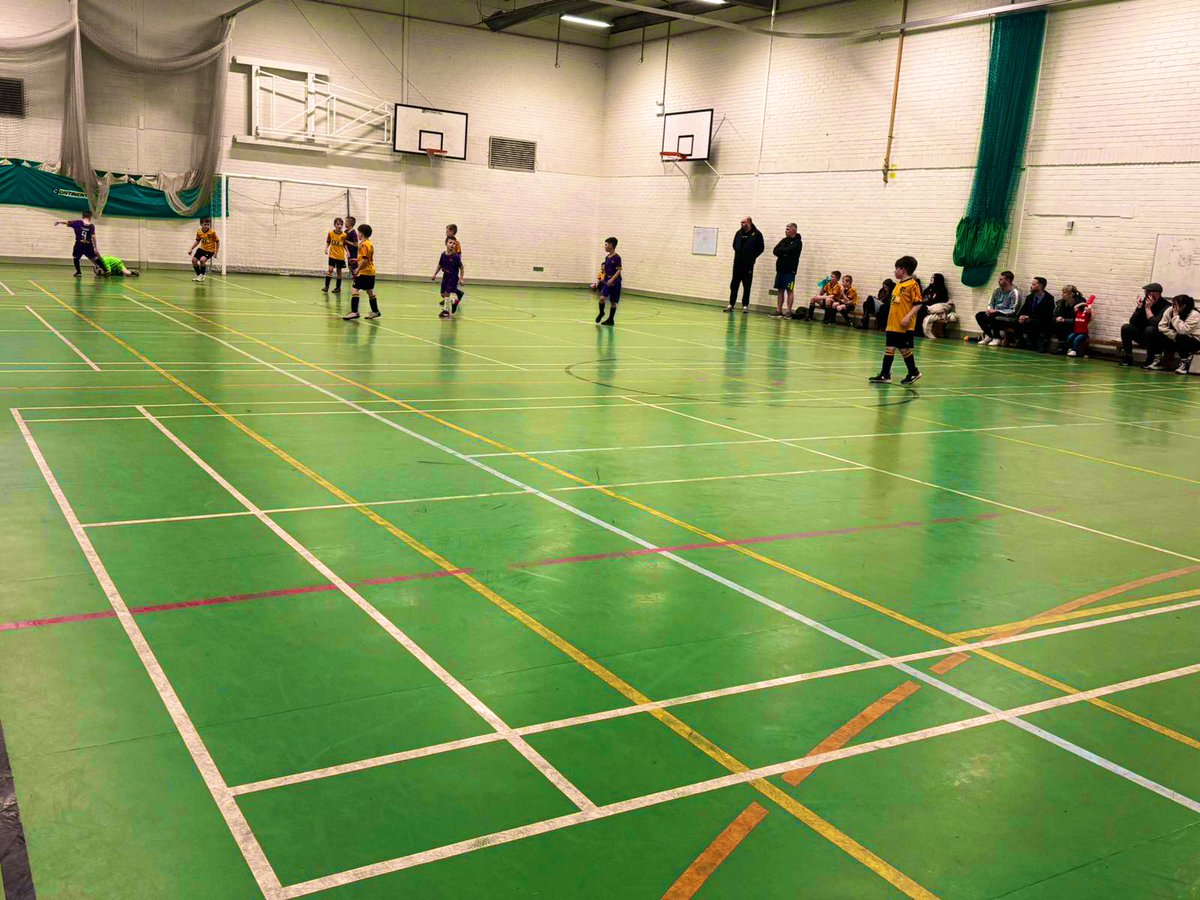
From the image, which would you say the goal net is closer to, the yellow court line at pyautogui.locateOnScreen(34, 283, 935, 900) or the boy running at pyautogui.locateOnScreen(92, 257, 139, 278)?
the boy running at pyautogui.locateOnScreen(92, 257, 139, 278)

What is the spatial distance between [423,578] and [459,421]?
14.7 feet

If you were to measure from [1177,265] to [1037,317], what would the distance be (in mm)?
2660

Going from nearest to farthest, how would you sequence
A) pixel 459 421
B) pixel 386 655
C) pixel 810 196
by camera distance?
pixel 386 655, pixel 459 421, pixel 810 196

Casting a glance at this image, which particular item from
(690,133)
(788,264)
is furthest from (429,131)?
(788,264)

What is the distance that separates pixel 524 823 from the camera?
316 centimetres

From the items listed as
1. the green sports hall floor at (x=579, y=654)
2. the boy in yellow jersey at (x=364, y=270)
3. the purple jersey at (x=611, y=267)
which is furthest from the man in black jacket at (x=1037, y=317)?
the boy in yellow jersey at (x=364, y=270)

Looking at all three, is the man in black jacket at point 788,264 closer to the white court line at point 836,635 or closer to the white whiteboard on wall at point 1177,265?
the white whiteboard on wall at point 1177,265

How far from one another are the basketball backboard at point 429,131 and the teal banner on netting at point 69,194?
18.7 feet

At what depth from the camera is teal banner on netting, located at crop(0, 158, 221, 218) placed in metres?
25.4

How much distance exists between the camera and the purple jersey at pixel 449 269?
64.0ft

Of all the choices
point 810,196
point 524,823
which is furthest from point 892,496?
point 810,196

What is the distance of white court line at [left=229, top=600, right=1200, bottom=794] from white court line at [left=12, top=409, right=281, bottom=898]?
10 cm

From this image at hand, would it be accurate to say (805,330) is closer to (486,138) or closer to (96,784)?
(486,138)

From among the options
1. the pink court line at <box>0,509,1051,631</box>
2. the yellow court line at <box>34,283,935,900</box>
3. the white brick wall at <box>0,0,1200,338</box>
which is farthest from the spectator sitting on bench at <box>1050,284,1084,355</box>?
the yellow court line at <box>34,283,935,900</box>
